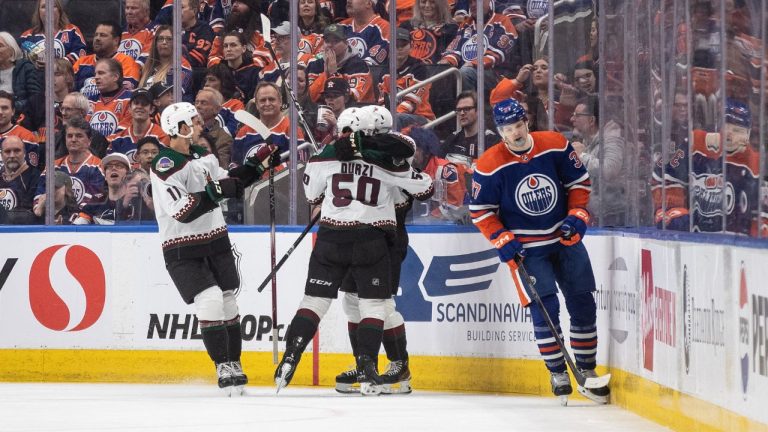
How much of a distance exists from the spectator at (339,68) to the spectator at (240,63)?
0.37 meters

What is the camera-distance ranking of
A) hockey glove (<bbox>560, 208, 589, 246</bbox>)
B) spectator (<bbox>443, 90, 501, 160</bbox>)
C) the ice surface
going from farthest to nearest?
spectator (<bbox>443, 90, 501, 160</bbox>) → hockey glove (<bbox>560, 208, 589, 246</bbox>) → the ice surface

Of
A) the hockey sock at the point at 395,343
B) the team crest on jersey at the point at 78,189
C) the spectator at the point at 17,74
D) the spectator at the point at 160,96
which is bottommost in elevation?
the hockey sock at the point at 395,343

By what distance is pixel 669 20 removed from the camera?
4.89 m

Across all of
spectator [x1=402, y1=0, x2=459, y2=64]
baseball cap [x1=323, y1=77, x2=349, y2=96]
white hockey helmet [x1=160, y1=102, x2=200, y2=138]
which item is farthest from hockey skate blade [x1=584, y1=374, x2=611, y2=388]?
baseball cap [x1=323, y1=77, x2=349, y2=96]

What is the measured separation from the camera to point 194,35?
7.68 metres

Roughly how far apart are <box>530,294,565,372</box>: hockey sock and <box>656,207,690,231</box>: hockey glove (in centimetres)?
66

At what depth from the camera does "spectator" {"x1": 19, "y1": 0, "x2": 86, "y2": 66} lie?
776 centimetres

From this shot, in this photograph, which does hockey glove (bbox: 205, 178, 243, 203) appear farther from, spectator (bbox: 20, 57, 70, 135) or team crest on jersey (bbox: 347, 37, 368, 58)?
spectator (bbox: 20, 57, 70, 135)

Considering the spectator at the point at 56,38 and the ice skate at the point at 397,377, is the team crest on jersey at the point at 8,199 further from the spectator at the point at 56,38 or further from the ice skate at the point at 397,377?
the ice skate at the point at 397,377

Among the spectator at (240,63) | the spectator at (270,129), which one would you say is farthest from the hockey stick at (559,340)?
the spectator at (240,63)

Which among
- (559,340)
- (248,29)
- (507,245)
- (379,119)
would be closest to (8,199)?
(248,29)

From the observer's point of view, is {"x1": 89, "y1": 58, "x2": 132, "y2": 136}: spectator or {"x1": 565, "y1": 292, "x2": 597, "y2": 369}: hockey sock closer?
{"x1": 565, "y1": 292, "x2": 597, "y2": 369}: hockey sock

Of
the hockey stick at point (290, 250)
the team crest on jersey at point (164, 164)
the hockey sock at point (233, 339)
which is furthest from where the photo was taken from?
the hockey stick at point (290, 250)

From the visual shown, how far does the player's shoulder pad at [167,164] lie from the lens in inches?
235
